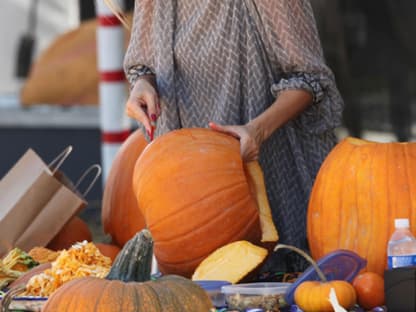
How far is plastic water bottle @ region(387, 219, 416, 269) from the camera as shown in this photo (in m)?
2.84

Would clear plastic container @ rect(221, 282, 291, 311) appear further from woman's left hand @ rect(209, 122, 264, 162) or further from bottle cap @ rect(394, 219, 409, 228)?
woman's left hand @ rect(209, 122, 264, 162)

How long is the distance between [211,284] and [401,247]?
480 millimetres

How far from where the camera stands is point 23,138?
8367 mm

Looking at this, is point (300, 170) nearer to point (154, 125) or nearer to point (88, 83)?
point (154, 125)

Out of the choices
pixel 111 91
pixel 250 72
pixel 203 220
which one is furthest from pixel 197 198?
pixel 111 91

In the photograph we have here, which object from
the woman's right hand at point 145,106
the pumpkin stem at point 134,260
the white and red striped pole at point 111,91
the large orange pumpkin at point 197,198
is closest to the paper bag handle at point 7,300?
the pumpkin stem at point 134,260

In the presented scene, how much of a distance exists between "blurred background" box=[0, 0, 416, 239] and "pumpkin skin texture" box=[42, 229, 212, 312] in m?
4.58

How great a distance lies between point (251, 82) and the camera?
3.45 metres

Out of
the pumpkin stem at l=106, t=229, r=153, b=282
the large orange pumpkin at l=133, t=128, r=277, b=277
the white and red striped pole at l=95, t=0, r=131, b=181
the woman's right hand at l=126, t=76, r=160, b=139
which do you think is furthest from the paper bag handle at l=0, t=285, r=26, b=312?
the white and red striped pole at l=95, t=0, r=131, b=181

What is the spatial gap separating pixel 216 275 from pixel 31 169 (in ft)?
3.19

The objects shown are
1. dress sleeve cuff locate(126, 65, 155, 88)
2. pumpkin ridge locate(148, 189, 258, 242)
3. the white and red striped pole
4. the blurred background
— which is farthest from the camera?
the blurred background

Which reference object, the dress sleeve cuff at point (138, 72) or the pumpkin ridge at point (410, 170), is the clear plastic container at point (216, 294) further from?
the dress sleeve cuff at point (138, 72)

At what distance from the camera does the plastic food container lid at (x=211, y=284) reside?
117 inches

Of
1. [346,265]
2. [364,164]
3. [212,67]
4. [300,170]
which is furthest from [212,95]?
[346,265]
